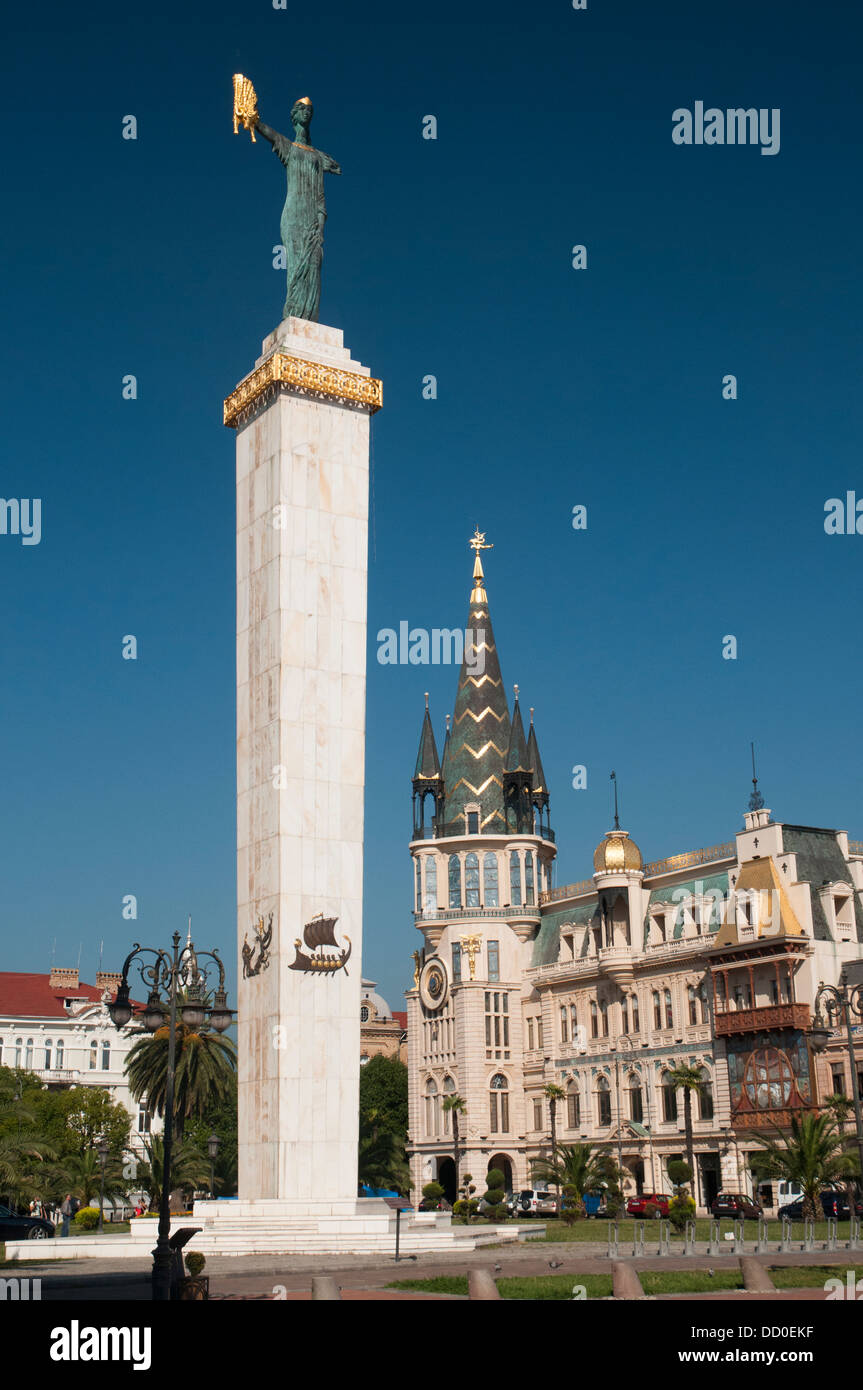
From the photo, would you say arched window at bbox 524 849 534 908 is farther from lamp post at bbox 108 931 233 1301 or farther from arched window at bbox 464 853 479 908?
lamp post at bbox 108 931 233 1301

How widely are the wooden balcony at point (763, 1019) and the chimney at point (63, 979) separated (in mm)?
57381

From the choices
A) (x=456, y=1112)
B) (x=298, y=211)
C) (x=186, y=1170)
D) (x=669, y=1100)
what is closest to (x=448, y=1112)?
(x=456, y=1112)

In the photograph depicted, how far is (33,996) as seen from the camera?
10369 centimetres

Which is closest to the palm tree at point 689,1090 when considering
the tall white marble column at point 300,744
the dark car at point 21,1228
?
the tall white marble column at point 300,744

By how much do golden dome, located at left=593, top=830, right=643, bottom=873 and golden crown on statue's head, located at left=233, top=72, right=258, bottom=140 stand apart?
158 ft

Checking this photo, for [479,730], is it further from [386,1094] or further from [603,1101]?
[386,1094]

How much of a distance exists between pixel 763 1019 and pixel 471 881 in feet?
92.6

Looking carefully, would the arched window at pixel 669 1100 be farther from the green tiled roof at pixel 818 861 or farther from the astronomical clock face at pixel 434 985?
the astronomical clock face at pixel 434 985

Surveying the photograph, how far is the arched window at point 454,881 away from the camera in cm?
9019
